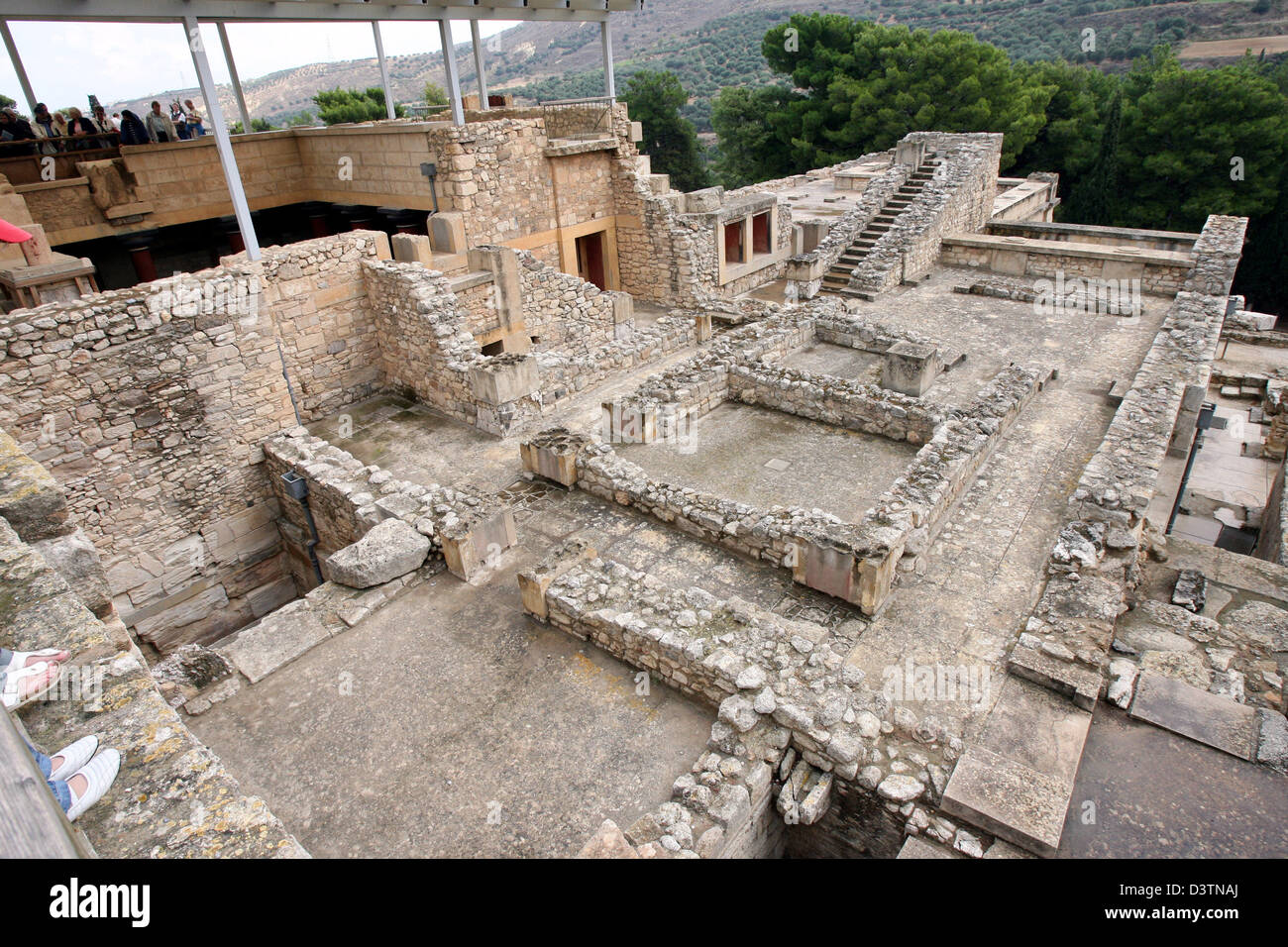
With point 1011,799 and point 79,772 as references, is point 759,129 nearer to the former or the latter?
point 1011,799

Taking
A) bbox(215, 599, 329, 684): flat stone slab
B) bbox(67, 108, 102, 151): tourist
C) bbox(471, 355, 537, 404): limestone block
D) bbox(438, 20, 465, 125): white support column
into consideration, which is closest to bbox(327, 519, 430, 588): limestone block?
bbox(215, 599, 329, 684): flat stone slab

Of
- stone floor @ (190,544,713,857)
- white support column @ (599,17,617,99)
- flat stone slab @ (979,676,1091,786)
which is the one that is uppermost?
white support column @ (599,17,617,99)

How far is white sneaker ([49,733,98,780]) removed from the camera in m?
3.40

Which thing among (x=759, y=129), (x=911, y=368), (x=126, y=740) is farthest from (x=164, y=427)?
(x=759, y=129)

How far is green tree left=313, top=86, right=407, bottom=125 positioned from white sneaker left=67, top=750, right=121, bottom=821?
116ft

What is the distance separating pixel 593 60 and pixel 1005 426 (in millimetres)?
103810

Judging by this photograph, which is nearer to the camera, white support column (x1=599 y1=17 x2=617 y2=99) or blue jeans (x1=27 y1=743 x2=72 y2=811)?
blue jeans (x1=27 y1=743 x2=72 y2=811)

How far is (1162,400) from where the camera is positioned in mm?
9758

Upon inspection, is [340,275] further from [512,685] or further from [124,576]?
[512,685]

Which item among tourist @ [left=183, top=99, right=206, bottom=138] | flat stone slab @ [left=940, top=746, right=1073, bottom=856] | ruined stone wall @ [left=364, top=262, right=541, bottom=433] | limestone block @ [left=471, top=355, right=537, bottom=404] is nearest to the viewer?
flat stone slab @ [left=940, top=746, right=1073, bottom=856]

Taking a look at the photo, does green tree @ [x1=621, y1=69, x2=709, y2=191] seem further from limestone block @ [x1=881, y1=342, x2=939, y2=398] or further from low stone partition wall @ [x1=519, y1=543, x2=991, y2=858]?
low stone partition wall @ [x1=519, y1=543, x2=991, y2=858]

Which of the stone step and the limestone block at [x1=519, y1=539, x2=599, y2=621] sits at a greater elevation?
the limestone block at [x1=519, y1=539, x2=599, y2=621]

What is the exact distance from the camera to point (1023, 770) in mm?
4812
